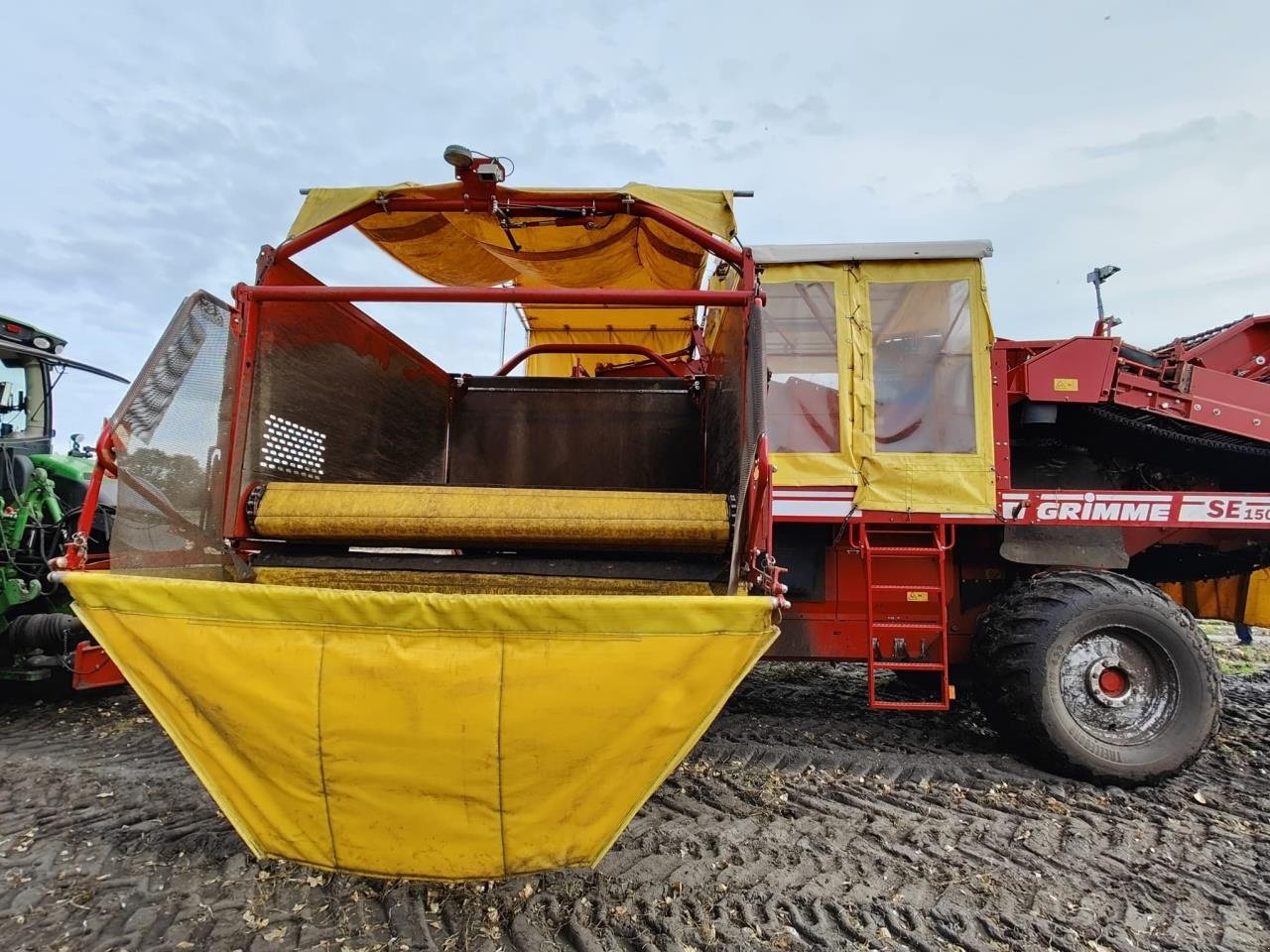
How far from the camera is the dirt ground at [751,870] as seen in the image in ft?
7.38

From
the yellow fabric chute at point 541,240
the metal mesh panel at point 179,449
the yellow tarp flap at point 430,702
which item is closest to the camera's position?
the yellow tarp flap at point 430,702

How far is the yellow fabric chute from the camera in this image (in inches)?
118

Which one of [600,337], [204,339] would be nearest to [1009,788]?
[204,339]

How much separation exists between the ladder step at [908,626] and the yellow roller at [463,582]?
72.4 inches

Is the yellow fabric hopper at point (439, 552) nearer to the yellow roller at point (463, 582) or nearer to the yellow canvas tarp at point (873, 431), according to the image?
the yellow roller at point (463, 582)

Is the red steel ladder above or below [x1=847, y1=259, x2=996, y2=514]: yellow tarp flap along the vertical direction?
below

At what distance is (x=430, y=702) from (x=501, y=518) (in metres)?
1.03

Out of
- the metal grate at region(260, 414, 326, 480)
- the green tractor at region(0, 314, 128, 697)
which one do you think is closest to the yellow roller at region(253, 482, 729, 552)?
the metal grate at region(260, 414, 326, 480)

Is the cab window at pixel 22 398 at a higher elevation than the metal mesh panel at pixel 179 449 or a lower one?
higher

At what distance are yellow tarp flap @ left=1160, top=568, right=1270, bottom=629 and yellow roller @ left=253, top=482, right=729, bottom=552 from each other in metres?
4.17

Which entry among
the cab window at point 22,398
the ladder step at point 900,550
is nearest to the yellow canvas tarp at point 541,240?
the ladder step at point 900,550

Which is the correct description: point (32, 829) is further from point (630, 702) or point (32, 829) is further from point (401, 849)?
point (630, 702)

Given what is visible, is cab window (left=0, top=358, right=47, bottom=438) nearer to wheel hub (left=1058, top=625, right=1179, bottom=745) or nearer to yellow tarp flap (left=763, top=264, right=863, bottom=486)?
yellow tarp flap (left=763, top=264, right=863, bottom=486)

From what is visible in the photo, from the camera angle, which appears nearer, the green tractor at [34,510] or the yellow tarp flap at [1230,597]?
the green tractor at [34,510]
